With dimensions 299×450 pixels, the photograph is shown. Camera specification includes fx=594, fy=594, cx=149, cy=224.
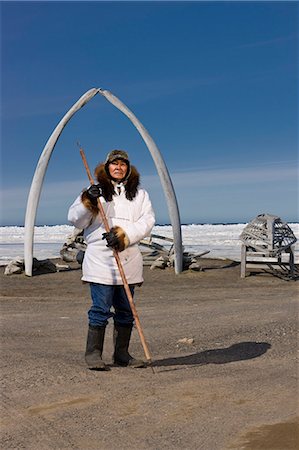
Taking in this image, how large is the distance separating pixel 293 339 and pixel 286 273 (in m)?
9.39

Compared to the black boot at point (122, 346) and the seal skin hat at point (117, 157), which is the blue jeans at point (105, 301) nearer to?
the black boot at point (122, 346)

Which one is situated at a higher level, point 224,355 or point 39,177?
point 39,177

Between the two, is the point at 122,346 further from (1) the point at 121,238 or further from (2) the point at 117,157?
(2) the point at 117,157

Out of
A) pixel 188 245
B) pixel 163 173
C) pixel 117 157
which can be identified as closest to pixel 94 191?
pixel 117 157

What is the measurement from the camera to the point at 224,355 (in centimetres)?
634

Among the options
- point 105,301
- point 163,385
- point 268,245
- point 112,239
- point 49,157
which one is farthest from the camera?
point 49,157

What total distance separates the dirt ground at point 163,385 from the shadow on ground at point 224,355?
1 cm

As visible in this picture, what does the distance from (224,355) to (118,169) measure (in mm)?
2331

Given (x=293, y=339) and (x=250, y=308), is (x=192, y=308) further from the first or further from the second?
(x=293, y=339)

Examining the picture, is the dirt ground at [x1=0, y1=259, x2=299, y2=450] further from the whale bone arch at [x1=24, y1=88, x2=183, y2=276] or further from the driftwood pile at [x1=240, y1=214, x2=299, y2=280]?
the whale bone arch at [x1=24, y1=88, x2=183, y2=276]

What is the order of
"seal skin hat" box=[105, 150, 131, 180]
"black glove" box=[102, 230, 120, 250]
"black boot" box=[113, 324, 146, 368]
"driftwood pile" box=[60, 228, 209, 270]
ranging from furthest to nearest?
"driftwood pile" box=[60, 228, 209, 270], "black boot" box=[113, 324, 146, 368], "seal skin hat" box=[105, 150, 131, 180], "black glove" box=[102, 230, 120, 250]

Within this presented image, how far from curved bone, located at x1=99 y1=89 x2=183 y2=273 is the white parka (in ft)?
32.4

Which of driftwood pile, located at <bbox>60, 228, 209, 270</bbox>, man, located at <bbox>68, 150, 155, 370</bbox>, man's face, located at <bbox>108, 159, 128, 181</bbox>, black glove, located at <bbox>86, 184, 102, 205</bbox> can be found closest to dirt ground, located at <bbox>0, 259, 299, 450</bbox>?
man, located at <bbox>68, 150, 155, 370</bbox>

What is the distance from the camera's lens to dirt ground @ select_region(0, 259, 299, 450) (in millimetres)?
3771
